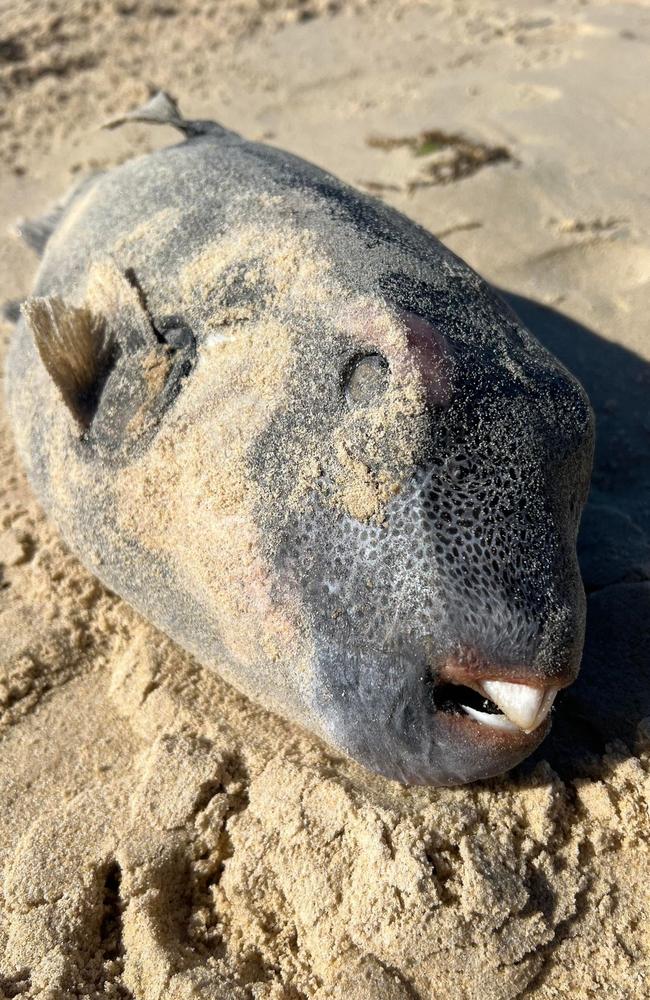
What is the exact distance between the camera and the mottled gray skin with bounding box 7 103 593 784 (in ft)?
6.00

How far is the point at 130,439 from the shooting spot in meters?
2.41

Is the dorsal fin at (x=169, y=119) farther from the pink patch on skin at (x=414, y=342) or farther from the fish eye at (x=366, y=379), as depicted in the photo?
the fish eye at (x=366, y=379)

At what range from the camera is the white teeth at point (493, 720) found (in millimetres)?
1854

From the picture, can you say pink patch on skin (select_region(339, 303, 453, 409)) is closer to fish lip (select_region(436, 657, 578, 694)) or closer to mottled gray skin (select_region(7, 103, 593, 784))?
mottled gray skin (select_region(7, 103, 593, 784))

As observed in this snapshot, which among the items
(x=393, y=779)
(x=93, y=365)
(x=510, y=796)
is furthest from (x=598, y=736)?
(x=93, y=365)

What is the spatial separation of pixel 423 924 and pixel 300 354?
146cm

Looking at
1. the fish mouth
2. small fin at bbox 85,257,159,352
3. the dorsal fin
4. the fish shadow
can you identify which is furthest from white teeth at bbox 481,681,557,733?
the dorsal fin

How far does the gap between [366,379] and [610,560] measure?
47.0 inches

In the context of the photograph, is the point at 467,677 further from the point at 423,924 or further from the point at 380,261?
the point at 380,261

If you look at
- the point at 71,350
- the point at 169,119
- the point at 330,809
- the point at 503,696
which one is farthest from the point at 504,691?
the point at 169,119

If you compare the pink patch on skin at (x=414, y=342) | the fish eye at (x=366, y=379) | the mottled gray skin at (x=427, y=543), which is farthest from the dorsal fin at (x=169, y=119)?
the fish eye at (x=366, y=379)

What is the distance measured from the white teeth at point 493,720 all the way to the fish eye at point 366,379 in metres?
0.79

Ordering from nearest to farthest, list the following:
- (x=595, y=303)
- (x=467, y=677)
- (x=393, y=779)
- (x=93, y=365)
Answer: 1. (x=467, y=677)
2. (x=393, y=779)
3. (x=93, y=365)
4. (x=595, y=303)

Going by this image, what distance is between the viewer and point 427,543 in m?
1.84
